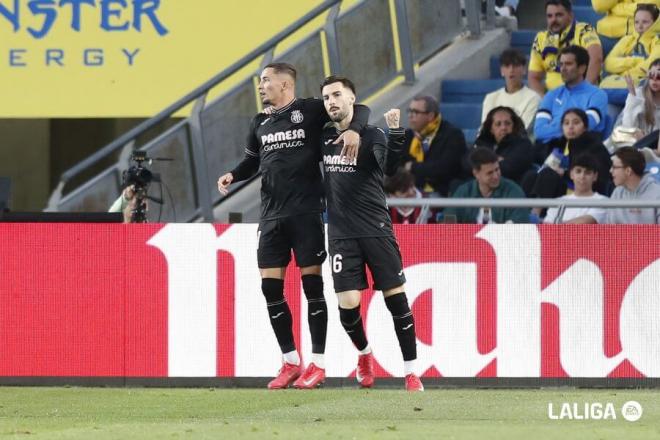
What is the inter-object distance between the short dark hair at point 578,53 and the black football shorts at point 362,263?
4625mm

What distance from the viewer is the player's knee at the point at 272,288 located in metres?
11.2

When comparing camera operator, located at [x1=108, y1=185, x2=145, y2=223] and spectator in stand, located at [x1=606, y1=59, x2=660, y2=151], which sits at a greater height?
spectator in stand, located at [x1=606, y1=59, x2=660, y2=151]

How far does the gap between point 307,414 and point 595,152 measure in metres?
5.45

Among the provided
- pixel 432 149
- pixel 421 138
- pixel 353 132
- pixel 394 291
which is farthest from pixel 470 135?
pixel 353 132

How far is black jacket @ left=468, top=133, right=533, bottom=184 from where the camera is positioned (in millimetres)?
14367

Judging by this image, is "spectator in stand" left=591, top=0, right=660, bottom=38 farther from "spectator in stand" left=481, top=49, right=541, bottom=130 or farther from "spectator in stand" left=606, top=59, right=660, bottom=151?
"spectator in stand" left=606, top=59, right=660, bottom=151

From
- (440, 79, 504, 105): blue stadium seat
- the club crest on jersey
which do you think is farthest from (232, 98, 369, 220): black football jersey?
(440, 79, 504, 105): blue stadium seat

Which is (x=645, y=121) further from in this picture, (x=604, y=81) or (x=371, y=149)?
(x=371, y=149)

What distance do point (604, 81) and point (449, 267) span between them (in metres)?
3.95

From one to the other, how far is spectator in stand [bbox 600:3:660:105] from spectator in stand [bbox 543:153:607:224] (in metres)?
2.17

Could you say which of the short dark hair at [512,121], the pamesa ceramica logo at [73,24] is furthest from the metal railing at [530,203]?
the pamesa ceramica logo at [73,24]

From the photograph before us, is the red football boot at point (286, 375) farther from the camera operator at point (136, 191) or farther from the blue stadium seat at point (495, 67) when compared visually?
the blue stadium seat at point (495, 67)

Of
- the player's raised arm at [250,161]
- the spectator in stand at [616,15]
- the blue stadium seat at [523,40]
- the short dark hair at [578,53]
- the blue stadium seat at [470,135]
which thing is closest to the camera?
the player's raised arm at [250,161]

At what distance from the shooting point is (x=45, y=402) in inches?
432
